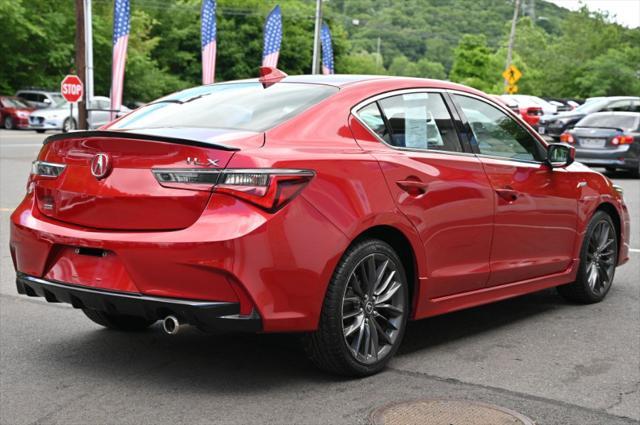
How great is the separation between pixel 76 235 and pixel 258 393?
1.18 metres

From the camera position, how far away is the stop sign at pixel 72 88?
94.0ft

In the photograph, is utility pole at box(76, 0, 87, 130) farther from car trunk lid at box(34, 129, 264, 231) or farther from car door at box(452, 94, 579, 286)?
car trunk lid at box(34, 129, 264, 231)

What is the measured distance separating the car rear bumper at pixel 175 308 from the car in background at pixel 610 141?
17345mm

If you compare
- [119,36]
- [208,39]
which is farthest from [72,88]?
[208,39]

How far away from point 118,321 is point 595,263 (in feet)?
11.7

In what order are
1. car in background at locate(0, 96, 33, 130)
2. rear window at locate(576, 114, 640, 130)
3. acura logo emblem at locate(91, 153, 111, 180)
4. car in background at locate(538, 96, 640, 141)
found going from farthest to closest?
car in background at locate(0, 96, 33, 130), car in background at locate(538, 96, 640, 141), rear window at locate(576, 114, 640, 130), acura logo emblem at locate(91, 153, 111, 180)

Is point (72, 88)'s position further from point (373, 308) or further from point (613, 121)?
point (373, 308)

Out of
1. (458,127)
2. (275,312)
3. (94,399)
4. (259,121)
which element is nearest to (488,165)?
(458,127)

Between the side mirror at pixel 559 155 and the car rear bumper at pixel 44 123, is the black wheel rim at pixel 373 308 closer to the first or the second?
the side mirror at pixel 559 155

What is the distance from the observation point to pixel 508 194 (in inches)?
231

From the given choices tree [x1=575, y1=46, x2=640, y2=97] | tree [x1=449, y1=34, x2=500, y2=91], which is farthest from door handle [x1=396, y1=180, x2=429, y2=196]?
tree [x1=449, y1=34, x2=500, y2=91]

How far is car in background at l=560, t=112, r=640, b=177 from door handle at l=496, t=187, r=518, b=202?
15.2 meters

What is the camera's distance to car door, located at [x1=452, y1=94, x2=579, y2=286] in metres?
5.81

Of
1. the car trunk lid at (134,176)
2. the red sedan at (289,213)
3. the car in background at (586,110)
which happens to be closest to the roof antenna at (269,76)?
the red sedan at (289,213)
